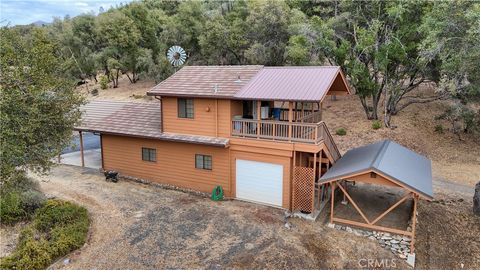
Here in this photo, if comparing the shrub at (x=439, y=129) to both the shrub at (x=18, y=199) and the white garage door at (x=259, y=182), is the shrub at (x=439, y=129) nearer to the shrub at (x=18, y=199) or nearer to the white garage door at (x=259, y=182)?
the white garage door at (x=259, y=182)

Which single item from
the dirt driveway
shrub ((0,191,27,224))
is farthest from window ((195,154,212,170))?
shrub ((0,191,27,224))

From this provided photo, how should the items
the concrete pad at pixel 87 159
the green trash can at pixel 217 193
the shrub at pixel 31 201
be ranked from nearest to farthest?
the shrub at pixel 31 201 < the green trash can at pixel 217 193 < the concrete pad at pixel 87 159

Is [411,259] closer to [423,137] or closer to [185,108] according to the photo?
[185,108]

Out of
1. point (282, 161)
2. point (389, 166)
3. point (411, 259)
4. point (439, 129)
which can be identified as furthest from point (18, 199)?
point (439, 129)

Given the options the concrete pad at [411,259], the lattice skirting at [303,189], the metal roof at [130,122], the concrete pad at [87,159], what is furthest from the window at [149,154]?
the concrete pad at [411,259]

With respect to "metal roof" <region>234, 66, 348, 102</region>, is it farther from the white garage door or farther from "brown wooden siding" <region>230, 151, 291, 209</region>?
the white garage door

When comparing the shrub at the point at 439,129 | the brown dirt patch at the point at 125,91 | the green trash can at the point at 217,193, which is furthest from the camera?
the brown dirt patch at the point at 125,91

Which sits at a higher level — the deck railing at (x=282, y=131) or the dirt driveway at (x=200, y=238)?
the deck railing at (x=282, y=131)
